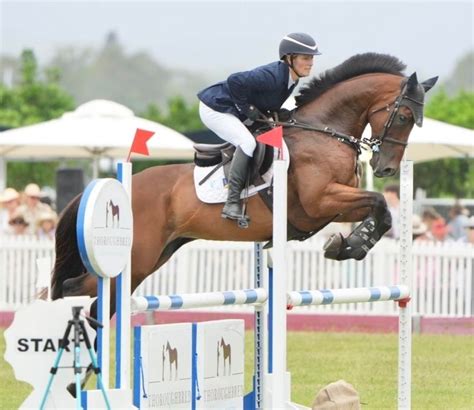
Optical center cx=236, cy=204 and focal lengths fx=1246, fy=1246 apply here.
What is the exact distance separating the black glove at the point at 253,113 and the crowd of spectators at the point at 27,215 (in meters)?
6.88

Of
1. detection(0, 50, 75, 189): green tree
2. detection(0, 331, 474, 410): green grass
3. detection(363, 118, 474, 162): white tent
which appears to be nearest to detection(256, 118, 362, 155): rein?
detection(0, 331, 474, 410): green grass

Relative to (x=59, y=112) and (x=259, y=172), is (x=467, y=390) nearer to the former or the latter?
(x=259, y=172)

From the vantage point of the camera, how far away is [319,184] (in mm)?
6949

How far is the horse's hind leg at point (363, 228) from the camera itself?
6.86 meters

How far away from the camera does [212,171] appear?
7145mm

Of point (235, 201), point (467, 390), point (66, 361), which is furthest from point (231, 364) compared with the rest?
point (467, 390)

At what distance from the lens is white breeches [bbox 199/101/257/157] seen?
6973 millimetres

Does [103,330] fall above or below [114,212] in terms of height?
below

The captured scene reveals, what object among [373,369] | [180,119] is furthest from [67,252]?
[180,119]

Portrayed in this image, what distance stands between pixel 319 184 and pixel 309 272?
5.90m

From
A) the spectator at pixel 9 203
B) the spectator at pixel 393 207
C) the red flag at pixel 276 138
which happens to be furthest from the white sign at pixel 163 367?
the spectator at pixel 9 203

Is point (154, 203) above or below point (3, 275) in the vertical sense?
above

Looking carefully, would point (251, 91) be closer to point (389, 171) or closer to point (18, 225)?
point (389, 171)

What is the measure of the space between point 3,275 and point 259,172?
662 cm
